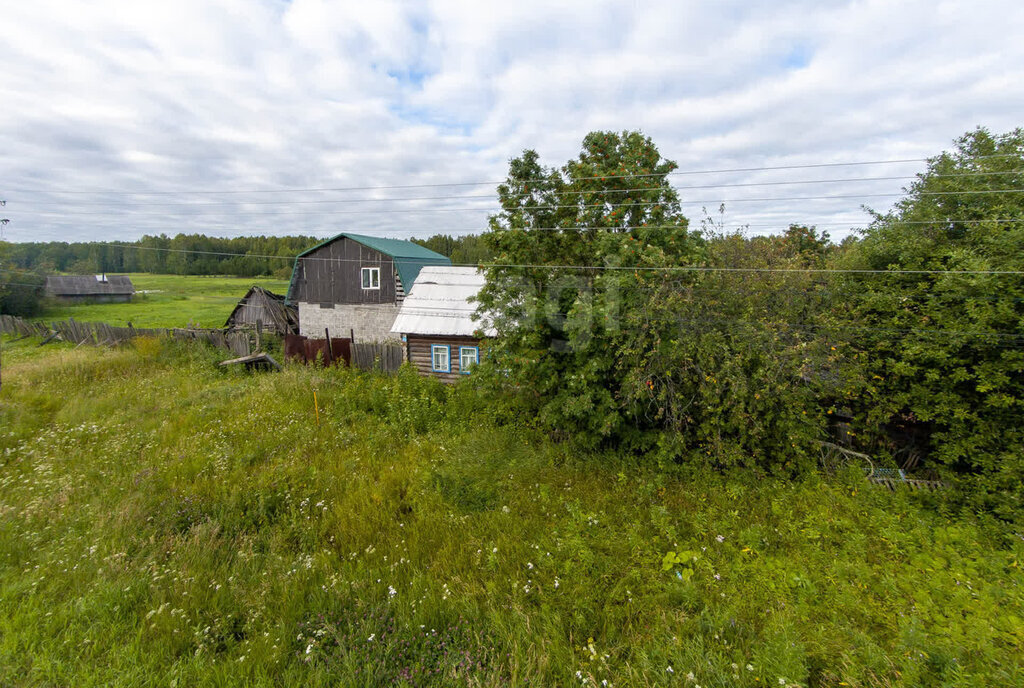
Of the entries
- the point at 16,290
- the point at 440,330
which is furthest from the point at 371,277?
the point at 16,290

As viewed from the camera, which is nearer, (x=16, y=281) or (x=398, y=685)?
(x=398, y=685)

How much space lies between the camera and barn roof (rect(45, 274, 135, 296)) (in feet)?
121

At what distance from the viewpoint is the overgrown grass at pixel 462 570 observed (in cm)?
364

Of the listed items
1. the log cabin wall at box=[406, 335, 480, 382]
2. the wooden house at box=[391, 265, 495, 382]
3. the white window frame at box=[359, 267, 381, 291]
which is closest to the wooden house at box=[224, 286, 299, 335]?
the white window frame at box=[359, 267, 381, 291]

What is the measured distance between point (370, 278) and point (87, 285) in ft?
135

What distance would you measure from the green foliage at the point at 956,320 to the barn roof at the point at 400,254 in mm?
18258

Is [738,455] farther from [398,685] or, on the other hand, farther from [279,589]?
[279,589]

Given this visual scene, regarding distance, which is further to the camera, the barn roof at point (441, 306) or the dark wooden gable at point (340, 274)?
the dark wooden gable at point (340, 274)

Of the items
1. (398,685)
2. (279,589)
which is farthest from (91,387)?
(398,685)

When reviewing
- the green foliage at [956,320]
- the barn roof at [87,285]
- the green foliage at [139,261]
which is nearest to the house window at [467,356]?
the green foliage at [956,320]

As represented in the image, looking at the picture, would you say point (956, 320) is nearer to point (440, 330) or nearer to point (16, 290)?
point (440, 330)

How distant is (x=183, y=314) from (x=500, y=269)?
35.1m

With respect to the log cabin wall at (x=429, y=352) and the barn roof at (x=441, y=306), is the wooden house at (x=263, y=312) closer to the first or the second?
the barn roof at (x=441, y=306)

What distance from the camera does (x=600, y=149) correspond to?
9.06m
